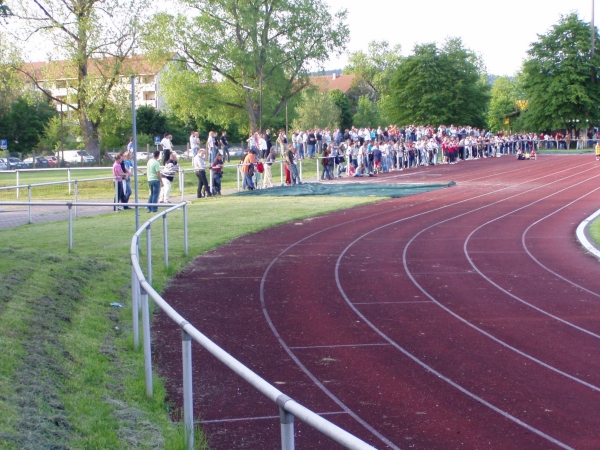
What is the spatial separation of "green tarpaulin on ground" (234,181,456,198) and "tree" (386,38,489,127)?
163ft

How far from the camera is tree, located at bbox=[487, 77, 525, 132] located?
9300 centimetres

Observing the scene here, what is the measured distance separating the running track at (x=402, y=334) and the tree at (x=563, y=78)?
210ft

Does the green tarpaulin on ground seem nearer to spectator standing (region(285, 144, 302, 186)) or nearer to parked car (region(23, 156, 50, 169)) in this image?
spectator standing (region(285, 144, 302, 186))

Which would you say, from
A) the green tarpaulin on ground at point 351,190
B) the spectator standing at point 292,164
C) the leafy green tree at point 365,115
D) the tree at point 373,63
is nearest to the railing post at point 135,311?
the green tarpaulin on ground at point 351,190

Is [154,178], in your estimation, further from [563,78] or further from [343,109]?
[343,109]

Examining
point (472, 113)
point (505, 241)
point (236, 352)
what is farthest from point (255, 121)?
point (236, 352)

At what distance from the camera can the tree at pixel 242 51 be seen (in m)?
52.8

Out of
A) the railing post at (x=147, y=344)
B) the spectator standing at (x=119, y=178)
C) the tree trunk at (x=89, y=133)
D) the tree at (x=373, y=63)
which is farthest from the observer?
the tree at (x=373, y=63)

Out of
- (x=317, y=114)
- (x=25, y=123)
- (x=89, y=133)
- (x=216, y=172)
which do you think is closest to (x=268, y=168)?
(x=216, y=172)

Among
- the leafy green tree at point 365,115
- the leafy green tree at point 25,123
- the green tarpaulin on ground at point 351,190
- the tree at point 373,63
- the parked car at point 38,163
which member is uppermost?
the tree at point 373,63

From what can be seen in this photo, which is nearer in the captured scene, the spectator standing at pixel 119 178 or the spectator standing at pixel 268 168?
the spectator standing at pixel 119 178

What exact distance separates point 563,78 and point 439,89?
12.2m

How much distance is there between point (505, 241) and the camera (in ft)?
56.8

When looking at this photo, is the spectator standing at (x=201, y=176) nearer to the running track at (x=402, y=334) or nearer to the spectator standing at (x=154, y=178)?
the spectator standing at (x=154, y=178)
